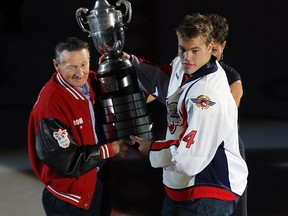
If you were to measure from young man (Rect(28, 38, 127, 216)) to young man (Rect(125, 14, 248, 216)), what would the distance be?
179 millimetres

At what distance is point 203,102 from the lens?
1592 millimetres

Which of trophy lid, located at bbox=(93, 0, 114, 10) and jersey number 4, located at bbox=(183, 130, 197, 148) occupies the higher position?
trophy lid, located at bbox=(93, 0, 114, 10)

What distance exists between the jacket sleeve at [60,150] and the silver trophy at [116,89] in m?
0.16

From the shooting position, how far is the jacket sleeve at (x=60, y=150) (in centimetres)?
174

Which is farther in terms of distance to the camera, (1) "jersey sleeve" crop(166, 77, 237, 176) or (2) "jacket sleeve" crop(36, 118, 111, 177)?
(2) "jacket sleeve" crop(36, 118, 111, 177)

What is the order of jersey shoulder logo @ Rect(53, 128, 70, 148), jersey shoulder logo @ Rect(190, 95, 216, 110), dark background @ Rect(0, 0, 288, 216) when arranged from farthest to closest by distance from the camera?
dark background @ Rect(0, 0, 288, 216)
jersey shoulder logo @ Rect(53, 128, 70, 148)
jersey shoulder logo @ Rect(190, 95, 216, 110)

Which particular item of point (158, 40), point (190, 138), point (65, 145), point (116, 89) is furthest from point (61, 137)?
point (158, 40)

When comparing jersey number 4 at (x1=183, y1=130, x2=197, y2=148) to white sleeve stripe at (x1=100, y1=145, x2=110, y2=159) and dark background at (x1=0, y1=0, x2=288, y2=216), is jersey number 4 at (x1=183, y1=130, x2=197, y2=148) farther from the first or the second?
dark background at (x1=0, y1=0, x2=288, y2=216)

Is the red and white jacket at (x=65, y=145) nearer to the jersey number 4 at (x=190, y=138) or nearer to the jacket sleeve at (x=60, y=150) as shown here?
the jacket sleeve at (x=60, y=150)

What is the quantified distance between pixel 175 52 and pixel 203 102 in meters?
1.33

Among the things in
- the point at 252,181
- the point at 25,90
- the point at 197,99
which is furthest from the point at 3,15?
the point at 197,99

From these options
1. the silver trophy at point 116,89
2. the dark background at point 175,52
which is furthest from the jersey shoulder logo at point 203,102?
the dark background at point 175,52

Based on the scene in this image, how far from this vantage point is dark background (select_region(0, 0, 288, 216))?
286 centimetres

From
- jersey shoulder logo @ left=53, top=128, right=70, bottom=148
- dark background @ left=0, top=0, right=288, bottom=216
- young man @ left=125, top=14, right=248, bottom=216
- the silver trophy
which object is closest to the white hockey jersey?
young man @ left=125, top=14, right=248, bottom=216
